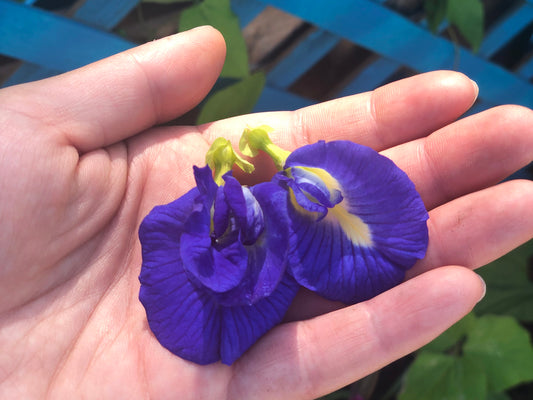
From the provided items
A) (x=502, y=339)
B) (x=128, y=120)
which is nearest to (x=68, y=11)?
(x=128, y=120)

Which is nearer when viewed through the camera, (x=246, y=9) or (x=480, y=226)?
(x=480, y=226)

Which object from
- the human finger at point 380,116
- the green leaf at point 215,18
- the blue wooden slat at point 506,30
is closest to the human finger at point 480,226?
the human finger at point 380,116

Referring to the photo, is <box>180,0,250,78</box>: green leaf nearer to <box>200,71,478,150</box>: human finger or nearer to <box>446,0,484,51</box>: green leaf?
<box>200,71,478,150</box>: human finger

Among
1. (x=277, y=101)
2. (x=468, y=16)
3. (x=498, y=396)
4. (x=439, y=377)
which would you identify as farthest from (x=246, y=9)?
(x=498, y=396)

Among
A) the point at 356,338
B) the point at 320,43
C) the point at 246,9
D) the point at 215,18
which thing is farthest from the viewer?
the point at 320,43

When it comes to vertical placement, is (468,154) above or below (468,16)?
below

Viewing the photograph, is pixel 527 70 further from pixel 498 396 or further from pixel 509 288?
pixel 498 396

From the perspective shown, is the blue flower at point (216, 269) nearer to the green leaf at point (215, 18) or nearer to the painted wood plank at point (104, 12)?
→ the green leaf at point (215, 18)
